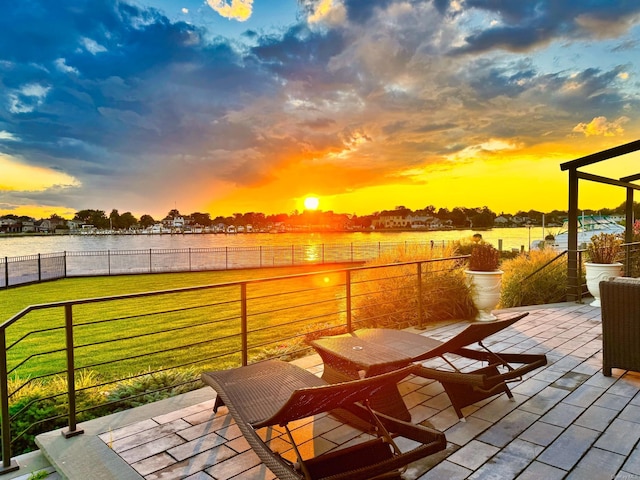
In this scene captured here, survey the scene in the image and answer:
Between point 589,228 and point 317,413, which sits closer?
point 317,413

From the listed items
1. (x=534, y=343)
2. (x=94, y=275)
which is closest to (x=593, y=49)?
(x=534, y=343)

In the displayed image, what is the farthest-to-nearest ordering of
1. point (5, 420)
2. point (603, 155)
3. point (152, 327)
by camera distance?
point (152, 327), point (603, 155), point (5, 420)

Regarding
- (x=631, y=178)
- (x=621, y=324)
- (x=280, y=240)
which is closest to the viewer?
(x=621, y=324)

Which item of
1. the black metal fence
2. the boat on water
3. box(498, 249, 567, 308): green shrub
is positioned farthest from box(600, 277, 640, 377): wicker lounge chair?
the boat on water

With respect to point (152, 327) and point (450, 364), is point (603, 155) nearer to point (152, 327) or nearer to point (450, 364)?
point (450, 364)

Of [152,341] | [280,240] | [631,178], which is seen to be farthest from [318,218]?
[152,341]

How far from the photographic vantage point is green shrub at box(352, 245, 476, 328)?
638 cm

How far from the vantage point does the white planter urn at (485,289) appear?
6.06 metres

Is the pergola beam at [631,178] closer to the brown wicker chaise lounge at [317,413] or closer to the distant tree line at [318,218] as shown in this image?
the distant tree line at [318,218]

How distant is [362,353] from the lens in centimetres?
301

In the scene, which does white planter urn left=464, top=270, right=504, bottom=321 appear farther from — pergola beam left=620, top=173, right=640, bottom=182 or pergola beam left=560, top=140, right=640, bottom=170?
pergola beam left=620, top=173, right=640, bottom=182

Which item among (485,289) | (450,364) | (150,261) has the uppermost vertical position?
(485,289)

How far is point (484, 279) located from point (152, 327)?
767 centimetres

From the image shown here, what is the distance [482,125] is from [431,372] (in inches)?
388
